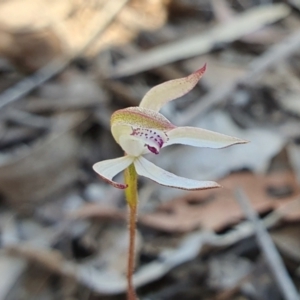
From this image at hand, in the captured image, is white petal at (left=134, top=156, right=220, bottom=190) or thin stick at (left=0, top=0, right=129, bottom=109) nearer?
white petal at (left=134, top=156, right=220, bottom=190)

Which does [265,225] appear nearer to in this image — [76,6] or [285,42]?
[285,42]

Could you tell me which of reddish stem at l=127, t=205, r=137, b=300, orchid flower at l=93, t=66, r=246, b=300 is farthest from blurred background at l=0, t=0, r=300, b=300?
orchid flower at l=93, t=66, r=246, b=300

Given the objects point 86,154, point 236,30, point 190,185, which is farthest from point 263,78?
point 190,185

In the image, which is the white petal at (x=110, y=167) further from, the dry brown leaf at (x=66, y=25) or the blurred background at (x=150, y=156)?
the dry brown leaf at (x=66, y=25)

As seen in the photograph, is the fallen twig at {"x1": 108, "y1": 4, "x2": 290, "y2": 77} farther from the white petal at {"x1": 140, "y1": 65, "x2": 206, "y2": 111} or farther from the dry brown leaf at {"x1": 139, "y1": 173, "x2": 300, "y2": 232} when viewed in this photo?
the white petal at {"x1": 140, "y1": 65, "x2": 206, "y2": 111}

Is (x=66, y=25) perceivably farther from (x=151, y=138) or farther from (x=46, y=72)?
(x=151, y=138)

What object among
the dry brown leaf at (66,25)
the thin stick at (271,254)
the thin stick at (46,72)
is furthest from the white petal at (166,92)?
the dry brown leaf at (66,25)

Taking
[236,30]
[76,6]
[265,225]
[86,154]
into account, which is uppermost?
[76,6]
